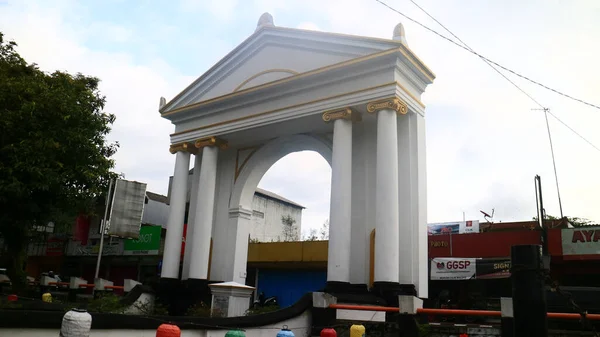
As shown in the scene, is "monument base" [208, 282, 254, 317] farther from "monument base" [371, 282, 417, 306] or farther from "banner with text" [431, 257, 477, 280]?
"banner with text" [431, 257, 477, 280]

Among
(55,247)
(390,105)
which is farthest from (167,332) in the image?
(55,247)

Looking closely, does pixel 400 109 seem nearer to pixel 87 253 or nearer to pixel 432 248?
pixel 432 248

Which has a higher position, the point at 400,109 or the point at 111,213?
the point at 400,109

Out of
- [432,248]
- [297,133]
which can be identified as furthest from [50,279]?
[432,248]

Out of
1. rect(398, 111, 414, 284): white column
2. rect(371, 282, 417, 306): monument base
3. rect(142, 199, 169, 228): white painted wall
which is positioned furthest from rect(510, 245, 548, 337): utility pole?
rect(142, 199, 169, 228): white painted wall

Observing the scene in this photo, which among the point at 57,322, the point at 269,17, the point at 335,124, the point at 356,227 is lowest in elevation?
the point at 57,322

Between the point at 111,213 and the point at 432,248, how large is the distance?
493 inches

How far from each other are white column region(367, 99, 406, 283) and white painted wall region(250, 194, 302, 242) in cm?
1753

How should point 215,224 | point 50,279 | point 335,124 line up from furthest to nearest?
1. point 50,279
2. point 215,224
3. point 335,124

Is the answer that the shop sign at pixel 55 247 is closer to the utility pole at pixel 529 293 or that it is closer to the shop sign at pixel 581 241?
the shop sign at pixel 581 241

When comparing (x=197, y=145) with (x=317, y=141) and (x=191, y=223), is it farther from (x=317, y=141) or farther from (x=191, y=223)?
(x=317, y=141)

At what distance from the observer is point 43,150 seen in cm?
1445

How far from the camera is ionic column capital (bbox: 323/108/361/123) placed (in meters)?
12.8

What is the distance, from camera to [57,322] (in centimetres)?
599
